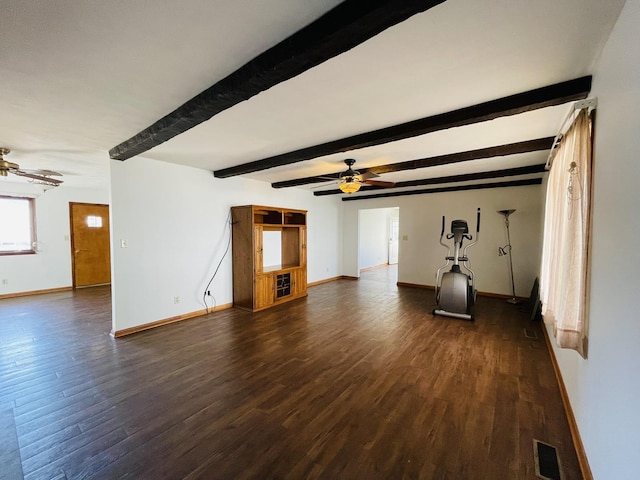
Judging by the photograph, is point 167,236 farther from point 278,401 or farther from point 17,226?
point 17,226

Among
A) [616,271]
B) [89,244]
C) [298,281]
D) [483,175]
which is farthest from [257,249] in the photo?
[89,244]

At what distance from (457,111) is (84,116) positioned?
10.9 feet

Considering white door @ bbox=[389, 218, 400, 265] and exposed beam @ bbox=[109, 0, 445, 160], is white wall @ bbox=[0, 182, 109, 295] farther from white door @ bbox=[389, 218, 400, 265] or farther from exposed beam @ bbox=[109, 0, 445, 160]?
white door @ bbox=[389, 218, 400, 265]

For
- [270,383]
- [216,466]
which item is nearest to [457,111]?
[270,383]

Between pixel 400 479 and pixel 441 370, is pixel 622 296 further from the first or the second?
pixel 441 370

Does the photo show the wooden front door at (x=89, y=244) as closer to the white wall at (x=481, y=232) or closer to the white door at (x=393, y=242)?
the white wall at (x=481, y=232)

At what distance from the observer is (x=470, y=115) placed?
229cm

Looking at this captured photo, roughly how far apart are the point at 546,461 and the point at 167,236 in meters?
4.75

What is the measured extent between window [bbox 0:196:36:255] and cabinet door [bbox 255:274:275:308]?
17.6 ft

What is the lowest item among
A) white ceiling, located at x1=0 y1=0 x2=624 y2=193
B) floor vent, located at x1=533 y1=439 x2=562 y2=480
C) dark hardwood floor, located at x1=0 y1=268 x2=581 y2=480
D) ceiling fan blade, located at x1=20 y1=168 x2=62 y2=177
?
dark hardwood floor, located at x1=0 y1=268 x2=581 y2=480

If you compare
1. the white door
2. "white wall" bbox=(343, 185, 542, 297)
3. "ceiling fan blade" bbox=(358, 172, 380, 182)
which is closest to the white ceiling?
"ceiling fan blade" bbox=(358, 172, 380, 182)

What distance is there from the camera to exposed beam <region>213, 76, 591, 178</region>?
194 cm

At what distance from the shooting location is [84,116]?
247cm

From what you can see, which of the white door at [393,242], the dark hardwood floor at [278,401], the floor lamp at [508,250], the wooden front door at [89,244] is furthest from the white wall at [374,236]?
the wooden front door at [89,244]
